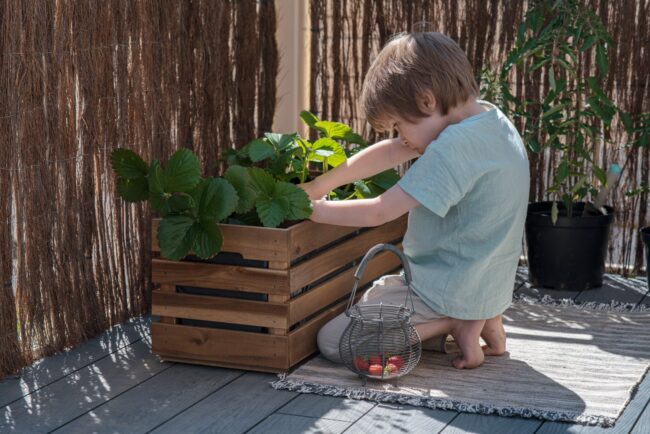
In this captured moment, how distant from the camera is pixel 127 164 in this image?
3.09m

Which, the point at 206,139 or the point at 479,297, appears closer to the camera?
the point at 479,297

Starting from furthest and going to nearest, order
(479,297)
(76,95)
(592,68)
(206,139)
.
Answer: (592,68), (206,139), (76,95), (479,297)

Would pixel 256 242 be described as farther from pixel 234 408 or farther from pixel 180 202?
pixel 234 408

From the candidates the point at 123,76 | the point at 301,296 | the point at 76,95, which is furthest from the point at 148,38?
the point at 301,296

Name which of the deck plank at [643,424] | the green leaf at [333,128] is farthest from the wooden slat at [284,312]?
the deck plank at [643,424]

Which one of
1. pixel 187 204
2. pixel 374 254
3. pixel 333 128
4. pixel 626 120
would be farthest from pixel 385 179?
pixel 626 120

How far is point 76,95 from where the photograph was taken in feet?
10.6

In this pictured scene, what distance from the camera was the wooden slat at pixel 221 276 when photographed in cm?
297

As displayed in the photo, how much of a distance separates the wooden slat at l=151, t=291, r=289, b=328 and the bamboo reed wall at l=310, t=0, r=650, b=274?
178 cm

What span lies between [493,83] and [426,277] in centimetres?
124

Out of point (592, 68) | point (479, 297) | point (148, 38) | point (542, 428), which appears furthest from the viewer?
point (592, 68)

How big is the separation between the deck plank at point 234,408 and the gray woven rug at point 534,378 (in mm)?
66

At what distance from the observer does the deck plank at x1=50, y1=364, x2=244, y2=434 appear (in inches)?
104

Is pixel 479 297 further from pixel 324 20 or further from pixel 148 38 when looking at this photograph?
pixel 324 20
